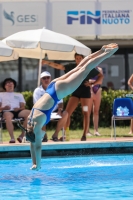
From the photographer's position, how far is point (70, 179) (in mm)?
7449

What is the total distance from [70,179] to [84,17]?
11437mm

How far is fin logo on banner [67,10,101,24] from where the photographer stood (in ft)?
59.6

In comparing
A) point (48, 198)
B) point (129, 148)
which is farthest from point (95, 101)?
point (48, 198)

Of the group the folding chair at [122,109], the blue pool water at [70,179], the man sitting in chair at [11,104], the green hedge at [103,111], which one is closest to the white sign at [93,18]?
the green hedge at [103,111]

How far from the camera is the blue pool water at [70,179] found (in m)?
6.24

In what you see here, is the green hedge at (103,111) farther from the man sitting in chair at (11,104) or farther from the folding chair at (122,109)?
the man sitting in chair at (11,104)

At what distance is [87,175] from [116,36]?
1106 cm

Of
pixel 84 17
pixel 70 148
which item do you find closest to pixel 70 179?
pixel 70 148

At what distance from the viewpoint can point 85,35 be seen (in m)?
18.3

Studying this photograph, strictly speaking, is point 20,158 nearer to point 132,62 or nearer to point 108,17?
point 108,17

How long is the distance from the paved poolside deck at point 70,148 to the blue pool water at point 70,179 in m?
0.22

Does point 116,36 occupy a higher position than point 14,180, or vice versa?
point 116,36

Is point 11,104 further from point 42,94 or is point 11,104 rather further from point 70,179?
point 70,179

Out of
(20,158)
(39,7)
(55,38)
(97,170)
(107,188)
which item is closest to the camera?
(107,188)
